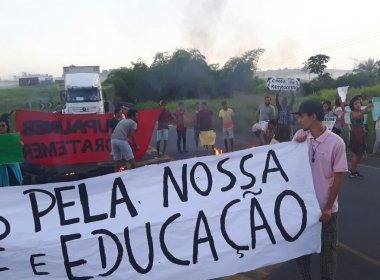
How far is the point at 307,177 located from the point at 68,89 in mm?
21080

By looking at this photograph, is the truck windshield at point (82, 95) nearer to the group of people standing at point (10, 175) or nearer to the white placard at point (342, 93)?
the white placard at point (342, 93)

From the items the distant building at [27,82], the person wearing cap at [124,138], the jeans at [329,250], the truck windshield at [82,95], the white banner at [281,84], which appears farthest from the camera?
the distant building at [27,82]

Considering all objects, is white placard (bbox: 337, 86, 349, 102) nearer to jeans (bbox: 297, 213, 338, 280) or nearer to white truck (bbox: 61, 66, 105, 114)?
jeans (bbox: 297, 213, 338, 280)

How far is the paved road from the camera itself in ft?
14.3

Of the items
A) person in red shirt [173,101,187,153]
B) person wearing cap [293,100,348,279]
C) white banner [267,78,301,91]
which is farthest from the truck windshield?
person wearing cap [293,100,348,279]

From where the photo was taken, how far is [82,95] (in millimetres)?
23203

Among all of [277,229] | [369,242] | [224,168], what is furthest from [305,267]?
[369,242]

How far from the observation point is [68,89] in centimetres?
2314

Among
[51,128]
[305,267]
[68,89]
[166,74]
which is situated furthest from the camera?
[166,74]

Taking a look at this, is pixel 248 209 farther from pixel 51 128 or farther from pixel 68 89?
pixel 68 89

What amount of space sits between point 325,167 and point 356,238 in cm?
224

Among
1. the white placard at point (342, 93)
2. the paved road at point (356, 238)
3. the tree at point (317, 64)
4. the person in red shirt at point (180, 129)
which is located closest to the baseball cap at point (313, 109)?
the paved road at point (356, 238)

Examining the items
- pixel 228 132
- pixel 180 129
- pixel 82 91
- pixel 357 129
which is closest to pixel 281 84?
pixel 228 132

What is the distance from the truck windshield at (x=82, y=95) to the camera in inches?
908
